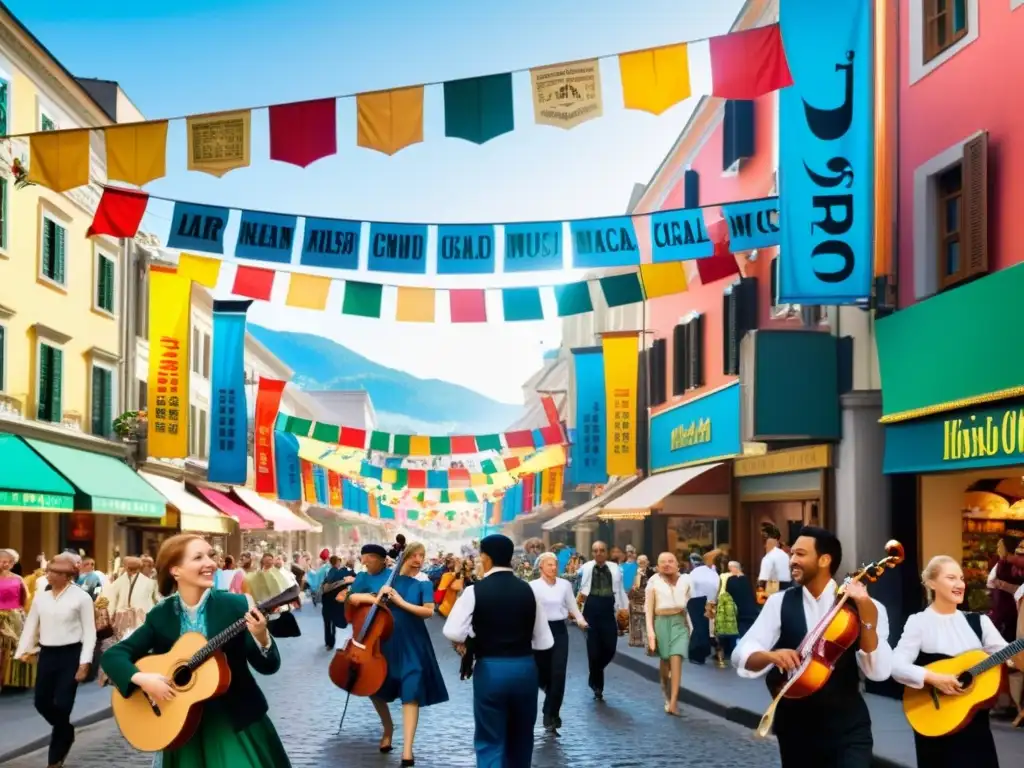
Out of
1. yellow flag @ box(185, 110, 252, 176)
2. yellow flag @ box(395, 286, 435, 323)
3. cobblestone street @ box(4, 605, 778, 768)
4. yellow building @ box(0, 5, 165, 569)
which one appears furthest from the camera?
yellow building @ box(0, 5, 165, 569)

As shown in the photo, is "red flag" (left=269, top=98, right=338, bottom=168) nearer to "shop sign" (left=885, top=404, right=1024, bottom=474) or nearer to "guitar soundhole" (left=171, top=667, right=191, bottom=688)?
"shop sign" (left=885, top=404, right=1024, bottom=474)

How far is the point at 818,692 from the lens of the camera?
6.51m

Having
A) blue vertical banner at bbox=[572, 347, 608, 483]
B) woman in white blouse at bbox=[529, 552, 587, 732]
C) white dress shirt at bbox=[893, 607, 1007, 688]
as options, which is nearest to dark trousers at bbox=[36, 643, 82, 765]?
woman in white blouse at bbox=[529, 552, 587, 732]

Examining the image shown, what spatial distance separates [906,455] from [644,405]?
1763 cm

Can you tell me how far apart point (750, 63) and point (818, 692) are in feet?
28.2

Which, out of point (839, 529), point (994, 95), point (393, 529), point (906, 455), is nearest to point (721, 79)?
point (994, 95)

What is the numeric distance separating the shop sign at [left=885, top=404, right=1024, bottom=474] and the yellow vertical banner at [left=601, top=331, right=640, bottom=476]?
35.4ft

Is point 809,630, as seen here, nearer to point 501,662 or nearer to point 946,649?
point 946,649

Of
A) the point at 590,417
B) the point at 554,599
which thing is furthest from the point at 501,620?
the point at 590,417

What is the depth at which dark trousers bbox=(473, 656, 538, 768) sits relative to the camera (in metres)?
8.27

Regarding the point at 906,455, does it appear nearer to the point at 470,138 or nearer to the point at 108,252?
the point at 470,138

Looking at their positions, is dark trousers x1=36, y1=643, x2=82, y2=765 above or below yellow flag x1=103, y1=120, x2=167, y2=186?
below

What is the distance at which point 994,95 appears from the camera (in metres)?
15.5

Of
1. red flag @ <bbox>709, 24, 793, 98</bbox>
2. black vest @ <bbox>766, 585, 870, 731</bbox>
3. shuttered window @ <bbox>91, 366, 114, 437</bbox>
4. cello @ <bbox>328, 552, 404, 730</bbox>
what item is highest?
red flag @ <bbox>709, 24, 793, 98</bbox>
